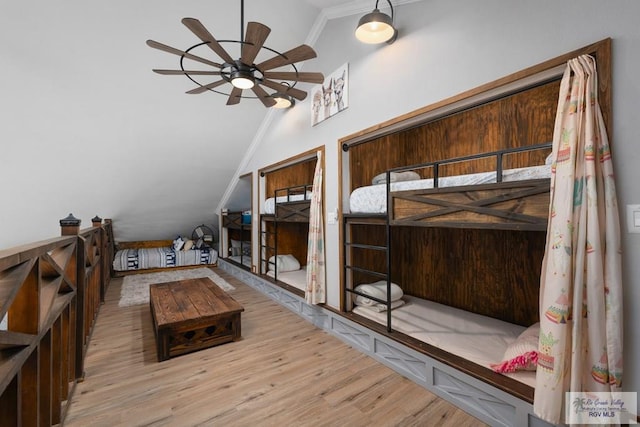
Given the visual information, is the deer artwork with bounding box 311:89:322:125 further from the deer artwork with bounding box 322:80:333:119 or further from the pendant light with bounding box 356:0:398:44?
the pendant light with bounding box 356:0:398:44

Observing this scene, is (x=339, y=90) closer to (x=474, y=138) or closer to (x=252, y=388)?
(x=474, y=138)

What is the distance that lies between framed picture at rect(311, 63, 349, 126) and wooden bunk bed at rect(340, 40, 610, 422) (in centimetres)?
43

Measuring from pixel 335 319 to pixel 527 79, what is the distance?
7.93ft

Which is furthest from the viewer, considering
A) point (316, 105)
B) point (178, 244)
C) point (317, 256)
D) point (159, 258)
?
point (178, 244)

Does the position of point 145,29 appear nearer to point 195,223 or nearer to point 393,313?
point 393,313

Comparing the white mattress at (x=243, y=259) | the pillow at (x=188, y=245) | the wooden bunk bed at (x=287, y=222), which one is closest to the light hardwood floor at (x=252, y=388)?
the wooden bunk bed at (x=287, y=222)

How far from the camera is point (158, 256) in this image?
19.5ft

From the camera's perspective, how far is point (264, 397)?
1.87 metres

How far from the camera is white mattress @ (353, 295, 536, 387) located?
6.29ft

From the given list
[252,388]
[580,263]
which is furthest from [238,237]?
[580,263]

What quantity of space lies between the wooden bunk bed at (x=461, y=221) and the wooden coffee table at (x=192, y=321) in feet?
3.77

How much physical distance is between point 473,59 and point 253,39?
1383 mm

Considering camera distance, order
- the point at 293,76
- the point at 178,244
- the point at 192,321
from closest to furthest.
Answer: the point at 293,76 < the point at 192,321 < the point at 178,244

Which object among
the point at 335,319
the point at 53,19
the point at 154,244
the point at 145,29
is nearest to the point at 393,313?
the point at 335,319
